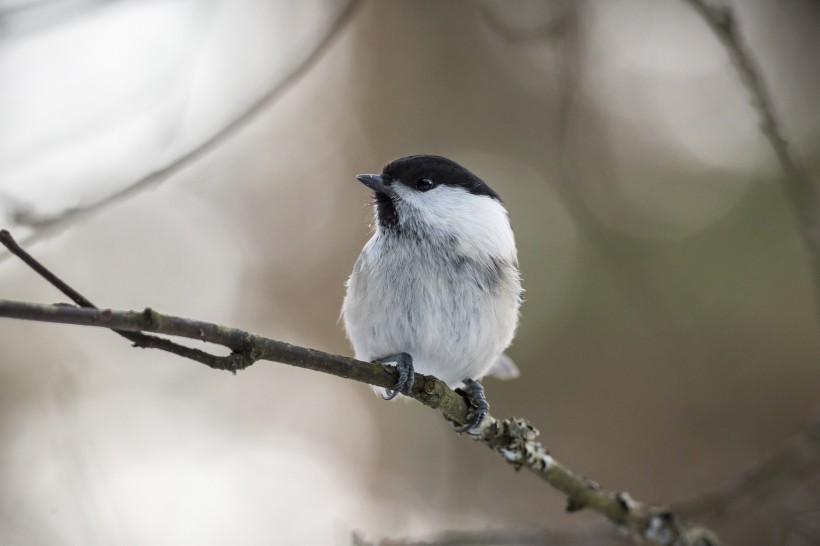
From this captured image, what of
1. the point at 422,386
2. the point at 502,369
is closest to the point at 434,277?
the point at 422,386

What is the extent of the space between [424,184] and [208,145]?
33.1 inches

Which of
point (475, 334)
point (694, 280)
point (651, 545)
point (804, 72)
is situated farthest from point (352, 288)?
point (804, 72)

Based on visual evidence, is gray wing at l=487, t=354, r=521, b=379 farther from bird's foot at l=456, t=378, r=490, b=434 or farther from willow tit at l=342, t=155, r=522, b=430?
bird's foot at l=456, t=378, r=490, b=434

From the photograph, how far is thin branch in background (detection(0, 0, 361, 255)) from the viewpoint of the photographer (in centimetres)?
204

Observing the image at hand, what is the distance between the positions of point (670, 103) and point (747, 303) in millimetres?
1383

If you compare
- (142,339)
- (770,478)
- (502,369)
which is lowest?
(142,339)

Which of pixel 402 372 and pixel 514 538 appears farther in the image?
pixel 514 538

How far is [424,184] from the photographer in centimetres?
266

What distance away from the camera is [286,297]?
5.59 meters

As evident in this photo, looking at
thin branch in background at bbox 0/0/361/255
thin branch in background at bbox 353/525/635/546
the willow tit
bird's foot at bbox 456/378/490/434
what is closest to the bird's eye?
the willow tit

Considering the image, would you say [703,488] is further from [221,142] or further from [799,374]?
[221,142]

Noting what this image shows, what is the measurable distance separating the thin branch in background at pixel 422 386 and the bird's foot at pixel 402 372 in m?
0.03

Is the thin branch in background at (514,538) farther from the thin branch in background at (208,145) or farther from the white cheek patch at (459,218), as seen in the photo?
the thin branch in background at (208,145)

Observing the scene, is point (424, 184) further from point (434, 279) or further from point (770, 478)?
point (770, 478)
